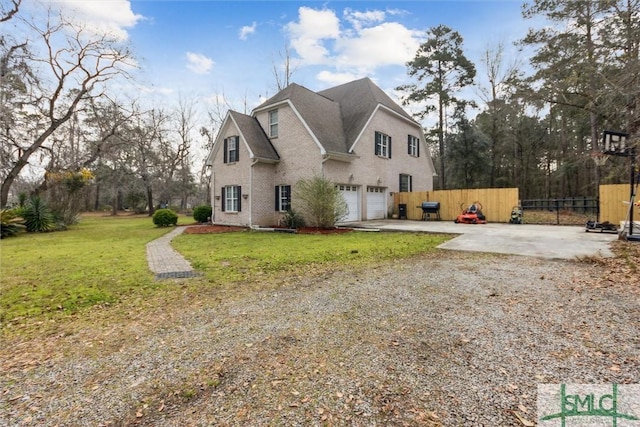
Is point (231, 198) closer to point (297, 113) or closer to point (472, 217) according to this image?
point (297, 113)

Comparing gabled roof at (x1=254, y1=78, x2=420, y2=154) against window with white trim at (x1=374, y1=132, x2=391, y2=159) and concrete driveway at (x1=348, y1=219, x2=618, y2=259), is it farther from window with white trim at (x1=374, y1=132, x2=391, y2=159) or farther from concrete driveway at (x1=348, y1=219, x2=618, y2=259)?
concrete driveway at (x1=348, y1=219, x2=618, y2=259)

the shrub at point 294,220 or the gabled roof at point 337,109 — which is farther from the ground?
the gabled roof at point 337,109

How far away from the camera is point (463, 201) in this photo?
17.3 metres

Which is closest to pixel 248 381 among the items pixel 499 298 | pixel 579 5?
pixel 499 298

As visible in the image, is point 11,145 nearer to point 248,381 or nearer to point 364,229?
point 364,229

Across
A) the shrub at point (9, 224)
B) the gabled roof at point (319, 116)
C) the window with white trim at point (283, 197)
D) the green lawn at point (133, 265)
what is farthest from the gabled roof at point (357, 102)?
the shrub at point (9, 224)

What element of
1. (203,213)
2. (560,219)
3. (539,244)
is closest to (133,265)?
(539,244)

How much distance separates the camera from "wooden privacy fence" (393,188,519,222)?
15.8 metres

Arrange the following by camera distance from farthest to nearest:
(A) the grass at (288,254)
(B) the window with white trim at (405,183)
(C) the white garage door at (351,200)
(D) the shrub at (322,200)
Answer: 1. (B) the window with white trim at (405,183)
2. (C) the white garage door at (351,200)
3. (D) the shrub at (322,200)
4. (A) the grass at (288,254)

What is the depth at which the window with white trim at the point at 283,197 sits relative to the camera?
51.8 feet

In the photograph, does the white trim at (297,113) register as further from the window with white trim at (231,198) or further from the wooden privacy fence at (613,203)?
the wooden privacy fence at (613,203)

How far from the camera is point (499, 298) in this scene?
172 inches

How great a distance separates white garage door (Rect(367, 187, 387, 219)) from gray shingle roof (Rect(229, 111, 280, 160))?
590cm

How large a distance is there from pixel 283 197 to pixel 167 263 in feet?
30.2
